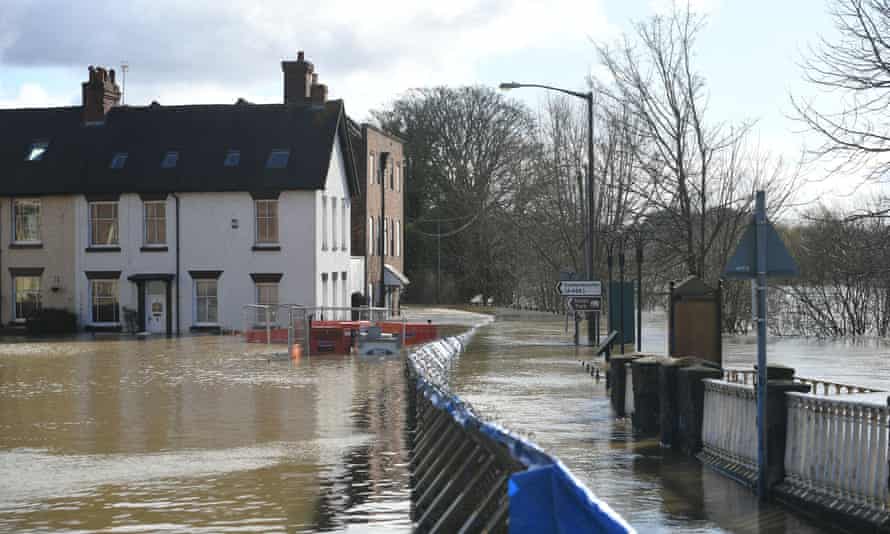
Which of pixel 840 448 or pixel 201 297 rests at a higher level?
pixel 201 297

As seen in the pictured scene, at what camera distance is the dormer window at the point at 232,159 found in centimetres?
5297

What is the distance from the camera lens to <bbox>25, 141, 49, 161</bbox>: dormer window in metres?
55.1

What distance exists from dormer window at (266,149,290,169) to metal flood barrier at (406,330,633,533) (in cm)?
3588

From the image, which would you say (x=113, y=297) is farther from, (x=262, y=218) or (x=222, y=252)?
(x=262, y=218)

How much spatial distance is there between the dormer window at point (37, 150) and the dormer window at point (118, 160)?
3.43 metres

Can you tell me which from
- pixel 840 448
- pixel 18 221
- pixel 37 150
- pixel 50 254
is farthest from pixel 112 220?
pixel 840 448

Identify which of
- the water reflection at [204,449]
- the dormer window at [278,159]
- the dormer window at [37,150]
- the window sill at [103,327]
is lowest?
the water reflection at [204,449]

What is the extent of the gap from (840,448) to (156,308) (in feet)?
147

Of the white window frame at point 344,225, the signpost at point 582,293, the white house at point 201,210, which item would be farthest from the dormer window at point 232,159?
the signpost at point 582,293

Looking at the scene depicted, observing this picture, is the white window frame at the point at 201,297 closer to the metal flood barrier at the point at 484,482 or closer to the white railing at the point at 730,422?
the metal flood barrier at the point at 484,482

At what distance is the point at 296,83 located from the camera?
55.5m

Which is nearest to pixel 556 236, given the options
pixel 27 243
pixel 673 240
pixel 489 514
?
pixel 673 240

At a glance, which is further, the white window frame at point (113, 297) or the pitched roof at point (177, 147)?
the white window frame at point (113, 297)

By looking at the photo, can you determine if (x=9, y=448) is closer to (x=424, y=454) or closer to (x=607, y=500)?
(x=424, y=454)
